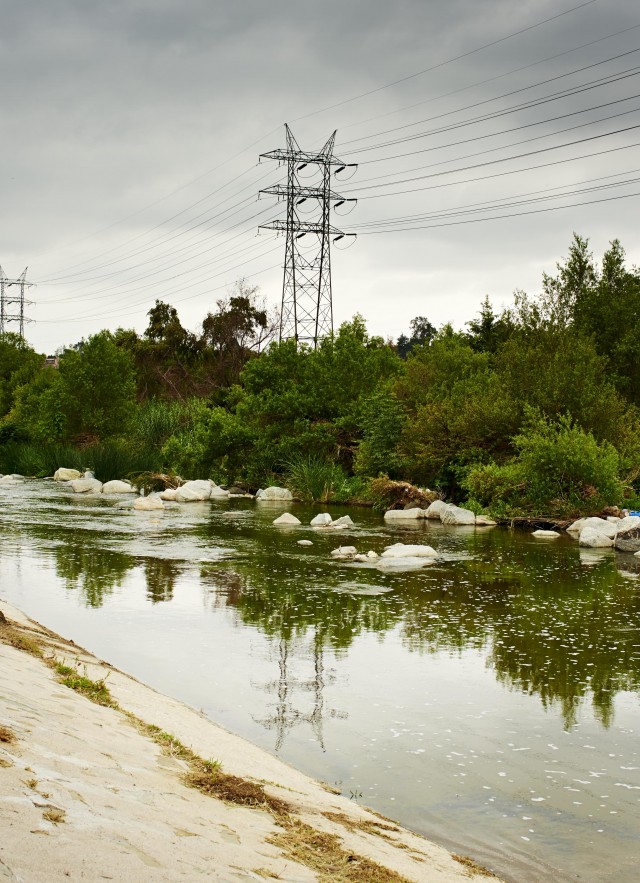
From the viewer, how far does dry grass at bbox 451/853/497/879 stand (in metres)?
4.08

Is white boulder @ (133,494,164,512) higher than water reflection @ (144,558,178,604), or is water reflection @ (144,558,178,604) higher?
white boulder @ (133,494,164,512)

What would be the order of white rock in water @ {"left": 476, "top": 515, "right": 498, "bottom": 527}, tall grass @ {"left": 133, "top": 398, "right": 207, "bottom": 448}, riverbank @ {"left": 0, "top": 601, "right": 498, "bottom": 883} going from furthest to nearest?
tall grass @ {"left": 133, "top": 398, "right": 207, "bottom": 448} < white rock in water @ {"left": 476, "top": 515, "right": 498, "bottom": 527} < riverbank @ {"left": 0, "top": 601, "right": 498, "bottom": 883}

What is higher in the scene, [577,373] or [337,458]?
[577,373]

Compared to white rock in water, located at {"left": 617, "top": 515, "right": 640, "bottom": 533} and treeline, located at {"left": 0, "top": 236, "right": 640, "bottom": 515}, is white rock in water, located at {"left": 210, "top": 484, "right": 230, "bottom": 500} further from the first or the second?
white rock in water, located at {"left": 617, "top": 515, "right": 640, "bottom": 533}

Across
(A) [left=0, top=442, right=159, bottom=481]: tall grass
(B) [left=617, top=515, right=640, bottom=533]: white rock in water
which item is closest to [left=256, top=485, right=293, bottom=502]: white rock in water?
(A) [left=0, top=442, right=159, bottom=481]: tall grass

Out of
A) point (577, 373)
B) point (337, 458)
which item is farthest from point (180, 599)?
point (337, 458)

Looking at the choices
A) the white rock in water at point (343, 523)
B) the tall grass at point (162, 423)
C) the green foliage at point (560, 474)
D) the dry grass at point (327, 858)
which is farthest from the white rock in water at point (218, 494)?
the dry grass at point (327, 858)

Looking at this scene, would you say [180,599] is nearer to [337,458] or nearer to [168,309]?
[337,458]

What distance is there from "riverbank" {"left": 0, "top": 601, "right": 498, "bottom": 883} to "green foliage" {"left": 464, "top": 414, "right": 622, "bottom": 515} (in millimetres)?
A: 16893

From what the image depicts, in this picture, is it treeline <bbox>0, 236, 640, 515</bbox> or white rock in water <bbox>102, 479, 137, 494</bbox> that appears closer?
treeline <bbox>0, 236, 640, 515</bbox>

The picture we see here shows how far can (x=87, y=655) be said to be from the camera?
297 inches

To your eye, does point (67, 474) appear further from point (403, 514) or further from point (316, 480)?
point (403, 514)

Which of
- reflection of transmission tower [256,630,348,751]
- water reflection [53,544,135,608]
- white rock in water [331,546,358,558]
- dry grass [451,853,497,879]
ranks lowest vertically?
dry grass [451,853,497,879]

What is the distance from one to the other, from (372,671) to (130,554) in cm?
824
